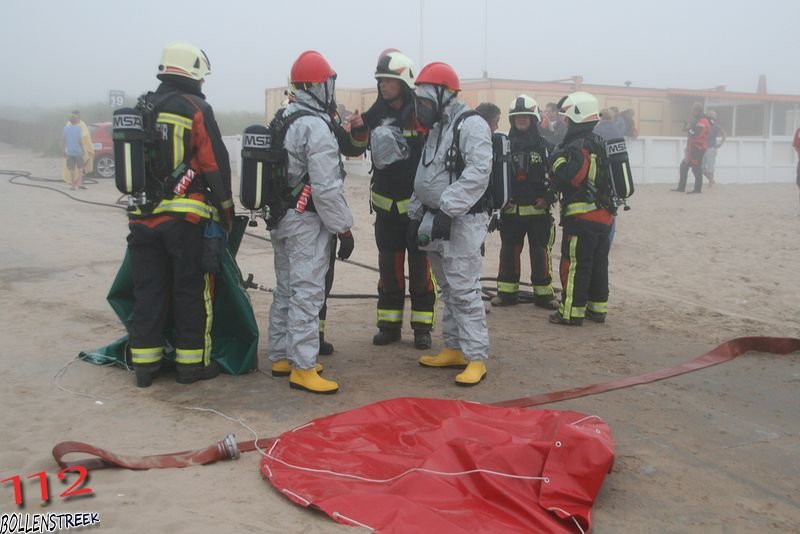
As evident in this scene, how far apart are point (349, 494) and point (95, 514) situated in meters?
1.15

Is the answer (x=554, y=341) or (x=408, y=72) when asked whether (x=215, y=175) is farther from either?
(x=554, y=341)

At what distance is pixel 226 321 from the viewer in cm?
589

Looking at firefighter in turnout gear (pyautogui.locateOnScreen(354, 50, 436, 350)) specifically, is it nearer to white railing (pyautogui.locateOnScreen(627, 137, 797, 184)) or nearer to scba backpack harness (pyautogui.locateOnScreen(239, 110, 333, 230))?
scba backpack harness (pyautogui.locateOnScreen(239, 110, 333, 230))

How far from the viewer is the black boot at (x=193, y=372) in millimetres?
5539

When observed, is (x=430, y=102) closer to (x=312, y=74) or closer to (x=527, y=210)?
(x=312, y=74)

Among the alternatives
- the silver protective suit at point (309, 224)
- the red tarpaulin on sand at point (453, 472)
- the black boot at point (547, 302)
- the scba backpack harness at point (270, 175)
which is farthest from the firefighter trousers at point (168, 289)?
the black boot at point (547, 302)

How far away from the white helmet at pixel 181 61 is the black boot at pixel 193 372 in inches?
82.1

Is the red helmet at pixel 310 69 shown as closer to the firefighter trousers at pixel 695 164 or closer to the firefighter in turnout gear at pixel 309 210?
the firefighter in turnout gear at pixel 309 210

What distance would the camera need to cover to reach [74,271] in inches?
380

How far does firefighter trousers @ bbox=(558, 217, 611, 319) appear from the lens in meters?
7.55

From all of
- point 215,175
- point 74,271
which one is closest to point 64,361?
point 215,175

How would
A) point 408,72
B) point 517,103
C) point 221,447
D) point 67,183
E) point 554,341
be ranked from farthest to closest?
point 67,183 < point 517,103 < point 554,341 < point 408,72 < point 221,447

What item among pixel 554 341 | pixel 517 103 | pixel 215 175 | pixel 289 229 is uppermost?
pixel 517 103

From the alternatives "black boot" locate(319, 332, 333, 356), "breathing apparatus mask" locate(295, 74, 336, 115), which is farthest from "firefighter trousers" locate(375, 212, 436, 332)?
"breathing apparatus mask" locate(295, 74, 336, 115)
